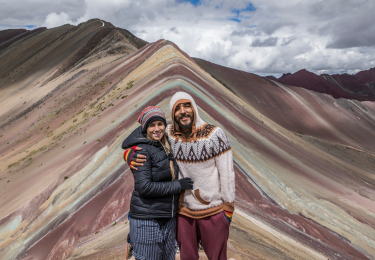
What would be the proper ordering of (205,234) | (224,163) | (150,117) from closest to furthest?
(150,117) < (224,163) < (205,234)

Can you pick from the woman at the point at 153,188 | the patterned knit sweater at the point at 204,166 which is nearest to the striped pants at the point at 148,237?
the woman at the point at 153,188

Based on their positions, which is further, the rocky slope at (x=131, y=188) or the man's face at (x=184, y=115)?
the rocky slope at (x=131, y=188)

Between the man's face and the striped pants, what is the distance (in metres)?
1.06

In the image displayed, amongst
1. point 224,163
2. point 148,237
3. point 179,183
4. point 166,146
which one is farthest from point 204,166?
point 148,237

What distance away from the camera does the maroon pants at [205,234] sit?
289 centimetres

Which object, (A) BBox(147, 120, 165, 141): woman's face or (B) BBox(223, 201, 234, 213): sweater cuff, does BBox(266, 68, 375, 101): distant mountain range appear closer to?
(B) BBox(223, 201, 234, 213): sweater cuff

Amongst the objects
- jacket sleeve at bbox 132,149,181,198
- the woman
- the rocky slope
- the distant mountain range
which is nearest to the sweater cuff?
the woman

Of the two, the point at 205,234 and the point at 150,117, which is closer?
the point at 150,117

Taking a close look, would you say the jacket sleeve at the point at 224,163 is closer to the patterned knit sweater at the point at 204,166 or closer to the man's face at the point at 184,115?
the patterned knit sweater at the point at 204,166

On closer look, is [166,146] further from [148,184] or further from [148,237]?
[148,237]

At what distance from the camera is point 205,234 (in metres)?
2.93

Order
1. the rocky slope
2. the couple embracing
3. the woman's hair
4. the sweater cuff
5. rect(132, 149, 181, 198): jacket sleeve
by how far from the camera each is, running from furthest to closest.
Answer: the rocky slope → the sweater cuff → the woman's hair → the couple embracing → rect(132, 149, 181, 198): jacket sleeve

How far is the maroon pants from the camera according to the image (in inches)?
114

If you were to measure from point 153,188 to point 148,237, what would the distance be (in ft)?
1.94
